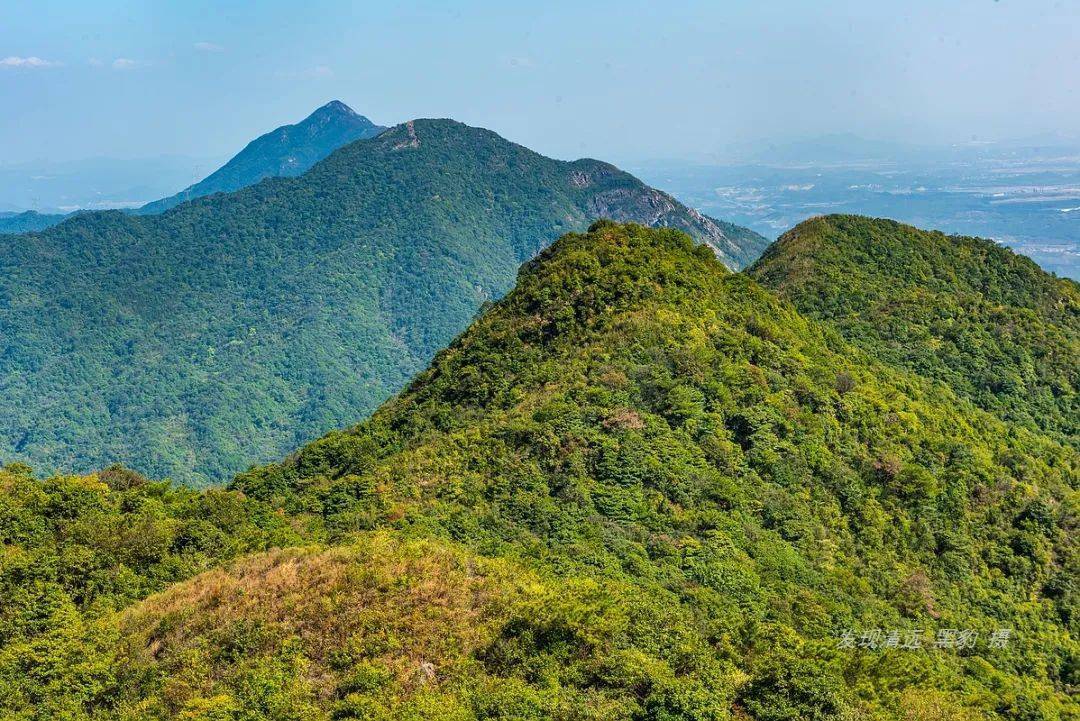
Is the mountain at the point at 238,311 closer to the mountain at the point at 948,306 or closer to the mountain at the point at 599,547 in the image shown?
the mountain at the point at 599,547

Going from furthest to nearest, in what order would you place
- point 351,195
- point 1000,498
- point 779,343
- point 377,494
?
point 351,195
point 779,343
point 1000,498
point 377,494

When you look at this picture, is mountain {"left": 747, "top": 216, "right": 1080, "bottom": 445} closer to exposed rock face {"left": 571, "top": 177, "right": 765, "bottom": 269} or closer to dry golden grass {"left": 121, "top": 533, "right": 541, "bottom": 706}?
dry golden grass {"left": 121, "top": 533, "right": 541, "bottom": 706}

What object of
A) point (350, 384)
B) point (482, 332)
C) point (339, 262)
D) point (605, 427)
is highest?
point (339, 262)

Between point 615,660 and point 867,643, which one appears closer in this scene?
point 615,660

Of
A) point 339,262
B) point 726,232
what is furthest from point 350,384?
point 726,232

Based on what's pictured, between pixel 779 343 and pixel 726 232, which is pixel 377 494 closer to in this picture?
pixel 779 343

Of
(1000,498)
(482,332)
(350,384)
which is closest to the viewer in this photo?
(1000,498)

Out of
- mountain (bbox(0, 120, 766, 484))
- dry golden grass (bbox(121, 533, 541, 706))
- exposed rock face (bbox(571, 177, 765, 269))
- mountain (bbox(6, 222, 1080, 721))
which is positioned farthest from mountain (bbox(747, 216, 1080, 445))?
exposed rock face (bbox(571, 177, 765, 269))

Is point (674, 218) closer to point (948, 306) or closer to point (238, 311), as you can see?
point (238, 311)
